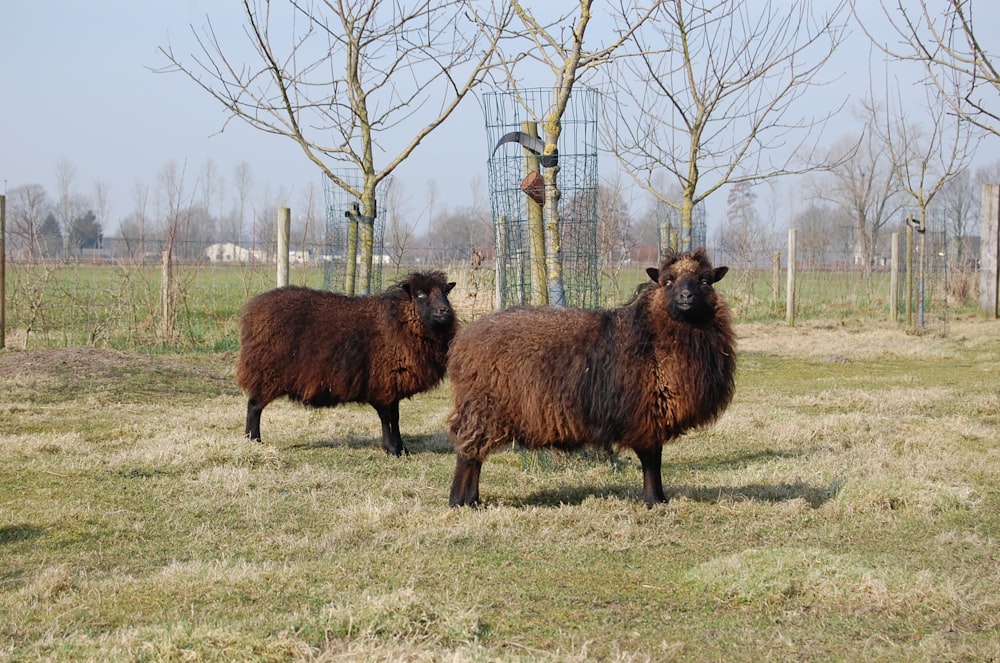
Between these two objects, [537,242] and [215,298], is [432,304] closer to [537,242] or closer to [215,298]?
[537,242]

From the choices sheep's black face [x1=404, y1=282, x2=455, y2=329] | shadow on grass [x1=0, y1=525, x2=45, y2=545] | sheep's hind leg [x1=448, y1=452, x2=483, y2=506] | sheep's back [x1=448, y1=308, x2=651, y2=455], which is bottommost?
shadow on grass [x1=0, y1=525, x2=45, y2=545]

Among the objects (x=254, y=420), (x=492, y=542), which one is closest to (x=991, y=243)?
(x=254, y=420)

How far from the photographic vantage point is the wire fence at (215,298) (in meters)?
18.6

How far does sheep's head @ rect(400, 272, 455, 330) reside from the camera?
35.2 ft

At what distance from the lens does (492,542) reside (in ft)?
22.6

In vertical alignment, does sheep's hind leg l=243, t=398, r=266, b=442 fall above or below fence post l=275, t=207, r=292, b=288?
below

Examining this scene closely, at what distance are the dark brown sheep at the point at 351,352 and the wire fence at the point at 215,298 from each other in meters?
1.86

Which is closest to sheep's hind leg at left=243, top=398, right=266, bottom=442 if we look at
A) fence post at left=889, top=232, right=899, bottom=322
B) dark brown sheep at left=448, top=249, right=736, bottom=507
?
dark brown sheep at left=448, top=249, right=736, bottom=507

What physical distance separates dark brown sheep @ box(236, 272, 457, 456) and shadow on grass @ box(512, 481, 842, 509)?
8.53ft

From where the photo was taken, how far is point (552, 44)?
10781 mm

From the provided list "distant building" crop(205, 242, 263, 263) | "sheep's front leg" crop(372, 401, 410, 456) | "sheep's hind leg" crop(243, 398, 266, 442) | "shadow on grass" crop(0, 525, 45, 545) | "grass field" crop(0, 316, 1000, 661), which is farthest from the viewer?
"distant building" crop(205, 242, 263, 263)

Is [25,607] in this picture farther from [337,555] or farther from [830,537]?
[830,537]

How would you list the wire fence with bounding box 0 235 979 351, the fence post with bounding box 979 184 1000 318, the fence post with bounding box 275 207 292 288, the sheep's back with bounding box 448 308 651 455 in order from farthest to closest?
the fence post with bounding box 979 184 1000 318 → the wire fence with bounding box 0 235 979 351 → the fence post with bounding box 275 207 292 288 → the sheep's back with bounding box 448 308 651 455

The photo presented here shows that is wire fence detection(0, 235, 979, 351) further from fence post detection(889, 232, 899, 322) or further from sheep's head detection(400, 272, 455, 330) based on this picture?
sheep's head detection(400, 272, 455, 330)
